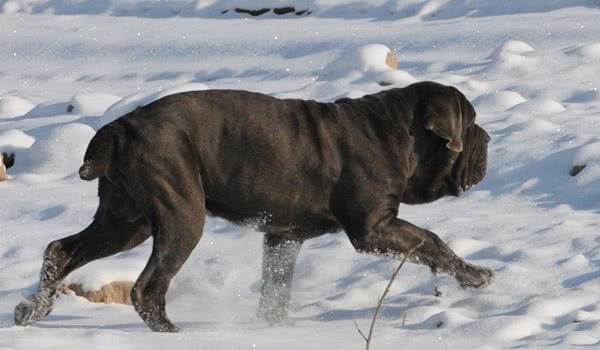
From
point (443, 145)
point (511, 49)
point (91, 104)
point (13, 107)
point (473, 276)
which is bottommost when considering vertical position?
point (511, 49)

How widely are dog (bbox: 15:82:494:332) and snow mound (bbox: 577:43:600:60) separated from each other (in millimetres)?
6336

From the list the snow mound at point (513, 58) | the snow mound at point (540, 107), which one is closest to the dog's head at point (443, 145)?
the snow mound at point (540, 107)

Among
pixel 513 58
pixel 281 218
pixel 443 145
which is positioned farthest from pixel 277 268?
pixel 513 58

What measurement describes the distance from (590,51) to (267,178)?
7.41 m

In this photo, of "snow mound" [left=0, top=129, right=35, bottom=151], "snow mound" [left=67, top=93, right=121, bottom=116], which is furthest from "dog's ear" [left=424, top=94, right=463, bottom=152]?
"snow mound" [left=67, top=93, right=121, bottom=116]

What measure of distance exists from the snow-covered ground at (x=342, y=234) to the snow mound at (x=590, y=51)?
0.06 ft

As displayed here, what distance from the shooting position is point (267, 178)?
6004 millimetres

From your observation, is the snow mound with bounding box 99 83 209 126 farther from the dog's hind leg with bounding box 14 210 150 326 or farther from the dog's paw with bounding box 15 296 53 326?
the dog's paw with bounding box 15 296 53 326

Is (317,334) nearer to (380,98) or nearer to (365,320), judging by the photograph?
(365,320)

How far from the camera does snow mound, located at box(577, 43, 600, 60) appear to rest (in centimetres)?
1256

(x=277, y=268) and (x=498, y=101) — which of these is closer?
(x=277, y=268)

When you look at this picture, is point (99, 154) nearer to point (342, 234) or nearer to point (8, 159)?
point (342, 234)

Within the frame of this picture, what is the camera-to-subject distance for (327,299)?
6.82 metres

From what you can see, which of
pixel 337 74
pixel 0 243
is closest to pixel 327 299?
pixel 0 243
